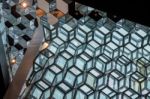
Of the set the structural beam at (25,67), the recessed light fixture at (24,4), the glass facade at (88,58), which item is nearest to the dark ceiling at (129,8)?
the glass facade at (88,58)

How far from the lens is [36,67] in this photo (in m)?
1.70

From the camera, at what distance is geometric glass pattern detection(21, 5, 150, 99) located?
161cm

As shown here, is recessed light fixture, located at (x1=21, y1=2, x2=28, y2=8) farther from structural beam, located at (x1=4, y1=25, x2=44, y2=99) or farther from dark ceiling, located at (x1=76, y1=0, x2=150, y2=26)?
dark ceiling, located at (x1=76, y1=0, x2=150, y2=26)

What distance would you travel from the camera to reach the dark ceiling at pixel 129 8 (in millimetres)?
937

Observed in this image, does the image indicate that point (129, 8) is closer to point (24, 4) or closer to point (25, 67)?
point (25, 67)

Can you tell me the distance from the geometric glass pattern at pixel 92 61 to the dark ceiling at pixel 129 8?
0.61 meters

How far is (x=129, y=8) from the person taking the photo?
3.15 ft

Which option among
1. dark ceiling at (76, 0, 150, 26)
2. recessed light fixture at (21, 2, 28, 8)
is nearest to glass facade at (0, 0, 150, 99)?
recessed light fixture at (21, 2, 28, 8)

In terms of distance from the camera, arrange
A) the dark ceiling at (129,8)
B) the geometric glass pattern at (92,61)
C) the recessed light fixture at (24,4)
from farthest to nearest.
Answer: the recessed light fixture at (24,4) → the geometric glass pattern at (92,61) → the dark ceiling at (129,8)

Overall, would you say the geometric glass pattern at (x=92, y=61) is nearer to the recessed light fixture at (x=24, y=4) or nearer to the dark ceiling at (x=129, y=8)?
the recessed light fixture at (x=24, y=4)

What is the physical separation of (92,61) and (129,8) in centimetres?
76

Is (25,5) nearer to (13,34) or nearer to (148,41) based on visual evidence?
(13,34)

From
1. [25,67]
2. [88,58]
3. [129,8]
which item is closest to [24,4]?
[25,67]

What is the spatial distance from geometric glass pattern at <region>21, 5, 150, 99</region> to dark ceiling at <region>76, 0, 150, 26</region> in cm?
61
